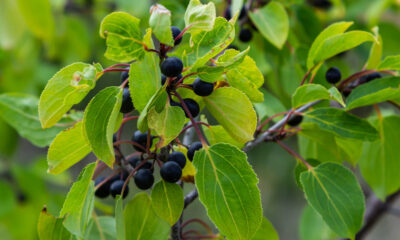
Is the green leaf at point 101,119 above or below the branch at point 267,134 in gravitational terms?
above

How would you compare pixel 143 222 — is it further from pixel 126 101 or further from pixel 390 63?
pixel 390 63

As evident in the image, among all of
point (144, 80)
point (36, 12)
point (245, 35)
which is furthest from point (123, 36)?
point (36, 12)

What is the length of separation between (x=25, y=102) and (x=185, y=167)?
1.22 feet

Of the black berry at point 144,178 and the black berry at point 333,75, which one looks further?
the black berry at point 333,75

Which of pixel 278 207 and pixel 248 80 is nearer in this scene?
pixel 248 80

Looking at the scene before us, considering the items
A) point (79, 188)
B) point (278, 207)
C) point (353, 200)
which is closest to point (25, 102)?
point (79, 188)

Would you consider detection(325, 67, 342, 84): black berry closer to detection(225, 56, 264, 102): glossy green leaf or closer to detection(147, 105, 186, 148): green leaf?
detection(225, 56, 264, 102): glossy green leaf

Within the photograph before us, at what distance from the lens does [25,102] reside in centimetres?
95

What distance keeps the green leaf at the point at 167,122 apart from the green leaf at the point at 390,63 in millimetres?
391

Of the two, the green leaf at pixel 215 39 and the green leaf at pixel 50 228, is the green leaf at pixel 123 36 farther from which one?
the green leaf at pixel 50 228

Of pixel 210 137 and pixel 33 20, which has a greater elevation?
pixel 210 137

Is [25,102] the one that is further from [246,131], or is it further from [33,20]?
[33,20]

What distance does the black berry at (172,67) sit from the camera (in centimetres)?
64

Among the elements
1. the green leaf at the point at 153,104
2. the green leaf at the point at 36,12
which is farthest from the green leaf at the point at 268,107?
the green leaf at the point at 36,12
